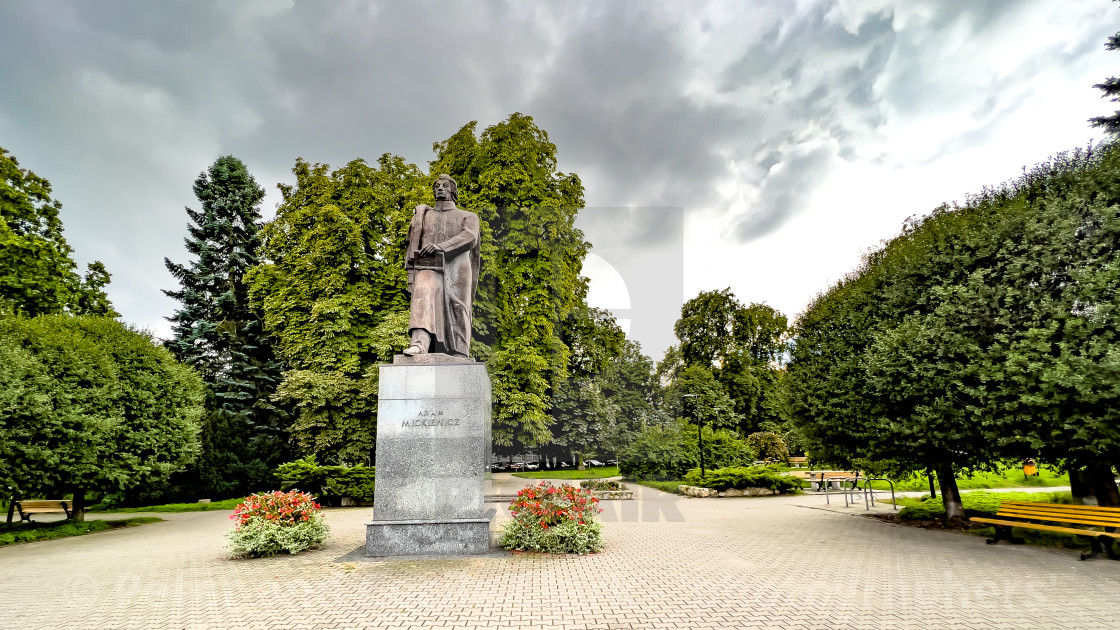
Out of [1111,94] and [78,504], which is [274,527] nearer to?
[78,504]

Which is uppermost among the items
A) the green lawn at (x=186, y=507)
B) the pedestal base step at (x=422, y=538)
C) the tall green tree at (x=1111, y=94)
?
the tall green tree at (x=1111, y=94)

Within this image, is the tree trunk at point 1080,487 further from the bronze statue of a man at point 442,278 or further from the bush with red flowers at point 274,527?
the bush with red flowers at point 274,527

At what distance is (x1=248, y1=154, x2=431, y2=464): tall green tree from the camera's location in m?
19.6

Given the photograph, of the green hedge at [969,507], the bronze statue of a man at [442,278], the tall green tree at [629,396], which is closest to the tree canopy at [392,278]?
the tall green tree at [629,396]

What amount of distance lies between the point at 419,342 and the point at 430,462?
2.02 meters

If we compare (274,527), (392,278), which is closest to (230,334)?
(392,278)

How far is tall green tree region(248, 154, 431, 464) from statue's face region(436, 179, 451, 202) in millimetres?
8879

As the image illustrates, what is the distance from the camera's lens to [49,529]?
13.9 m

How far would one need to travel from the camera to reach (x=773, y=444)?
34.4 metres

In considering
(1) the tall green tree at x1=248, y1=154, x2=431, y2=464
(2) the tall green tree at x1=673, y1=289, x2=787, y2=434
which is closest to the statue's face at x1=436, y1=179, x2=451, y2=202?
(1) the tall green tree at x1=248, y1=154, x2=431, y2=464

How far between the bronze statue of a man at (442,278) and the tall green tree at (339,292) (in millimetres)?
8867

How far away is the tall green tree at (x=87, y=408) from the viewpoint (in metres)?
12.5

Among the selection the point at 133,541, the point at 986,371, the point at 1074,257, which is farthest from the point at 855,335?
the point at 133,541

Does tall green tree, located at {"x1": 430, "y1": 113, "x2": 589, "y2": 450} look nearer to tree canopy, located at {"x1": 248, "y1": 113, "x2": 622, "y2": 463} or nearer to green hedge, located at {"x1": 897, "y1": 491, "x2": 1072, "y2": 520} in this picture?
tree canopy, located at {"x1": 248, "y1": 113, "x2": 622, "y2": 463}
